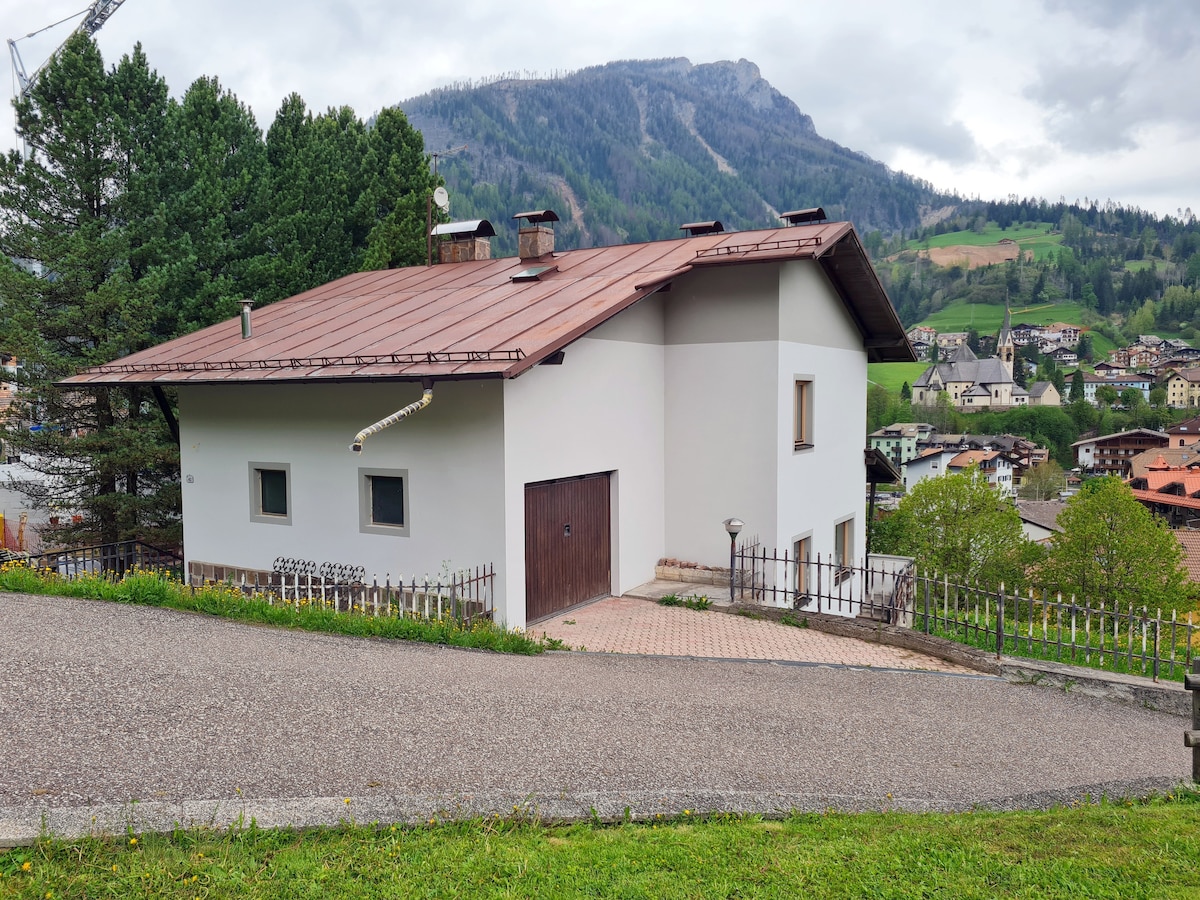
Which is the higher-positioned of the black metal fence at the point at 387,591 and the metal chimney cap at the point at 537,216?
the metal chimney cap at the point at 537,216

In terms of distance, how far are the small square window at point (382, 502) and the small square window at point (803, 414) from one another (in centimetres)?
684

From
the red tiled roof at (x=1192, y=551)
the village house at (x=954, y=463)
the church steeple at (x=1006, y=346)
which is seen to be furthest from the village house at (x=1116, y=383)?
the red tiled roof at (x=1192, y=551)

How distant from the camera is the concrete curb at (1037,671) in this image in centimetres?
940

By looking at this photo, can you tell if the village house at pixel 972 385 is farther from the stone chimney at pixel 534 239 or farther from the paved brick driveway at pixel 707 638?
the paved brick driveway at pixel 707 638

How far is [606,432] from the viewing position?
13273mm

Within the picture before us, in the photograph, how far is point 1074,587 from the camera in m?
35.6

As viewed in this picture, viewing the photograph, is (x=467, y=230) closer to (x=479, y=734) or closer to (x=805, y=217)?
(x=805, y=217)

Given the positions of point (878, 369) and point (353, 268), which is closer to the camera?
point (353, 268)

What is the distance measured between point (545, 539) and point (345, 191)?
20486mm

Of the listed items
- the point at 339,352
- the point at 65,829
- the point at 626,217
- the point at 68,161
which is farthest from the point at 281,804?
the point at 626,217

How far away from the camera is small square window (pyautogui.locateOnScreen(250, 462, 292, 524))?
533 inches

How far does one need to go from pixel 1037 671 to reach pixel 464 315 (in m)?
8.78

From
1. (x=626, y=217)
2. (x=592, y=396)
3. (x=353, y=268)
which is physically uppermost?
(x=626, y=217)

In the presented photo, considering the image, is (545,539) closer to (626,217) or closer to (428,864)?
(428,864)
